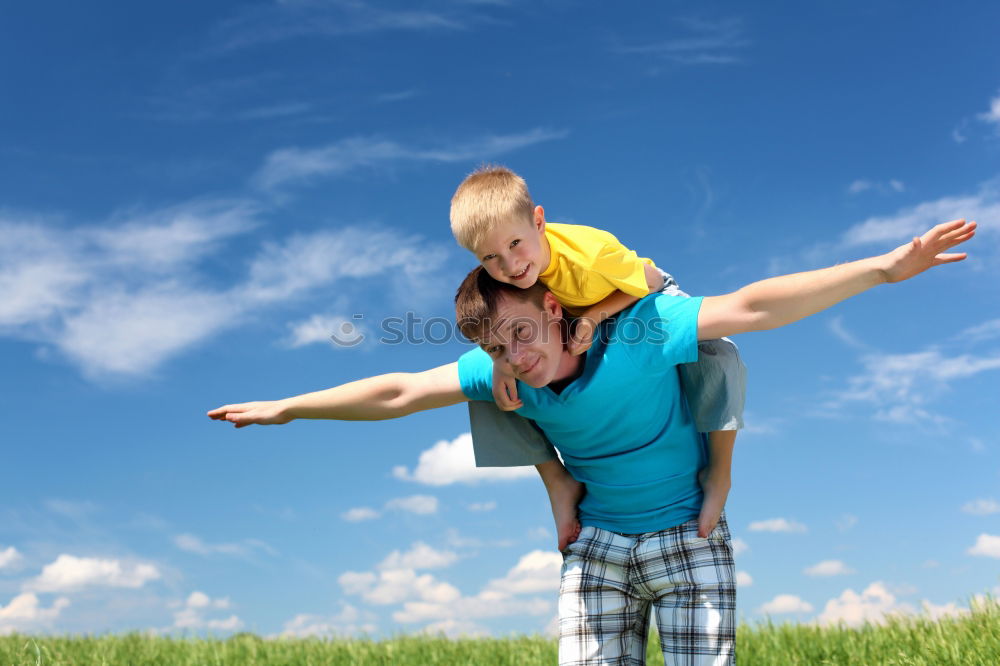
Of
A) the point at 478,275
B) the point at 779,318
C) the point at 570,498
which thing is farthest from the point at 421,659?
the point at 779,318

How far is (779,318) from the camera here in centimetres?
352

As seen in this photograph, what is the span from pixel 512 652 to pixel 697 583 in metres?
3.31

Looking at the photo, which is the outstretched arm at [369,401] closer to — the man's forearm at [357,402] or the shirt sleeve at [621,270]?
the man's forearm at [357,402]

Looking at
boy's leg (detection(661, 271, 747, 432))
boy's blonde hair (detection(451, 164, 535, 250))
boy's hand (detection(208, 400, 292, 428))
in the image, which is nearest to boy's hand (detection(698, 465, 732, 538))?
boy's leg (detection(661, 271, 747, 432))

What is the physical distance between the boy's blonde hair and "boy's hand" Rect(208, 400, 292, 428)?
1.27m

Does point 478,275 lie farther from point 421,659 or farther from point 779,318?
point 421,659

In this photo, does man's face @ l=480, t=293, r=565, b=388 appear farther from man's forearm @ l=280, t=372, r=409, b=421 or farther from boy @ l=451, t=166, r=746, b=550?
man's forearm @ l=280, t=372, r=409, b=421

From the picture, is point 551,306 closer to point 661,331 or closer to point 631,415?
point 661,331

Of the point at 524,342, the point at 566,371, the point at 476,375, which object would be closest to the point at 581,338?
the point at 566,371

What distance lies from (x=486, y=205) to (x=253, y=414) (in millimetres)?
1590

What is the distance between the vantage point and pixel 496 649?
22.6 feet

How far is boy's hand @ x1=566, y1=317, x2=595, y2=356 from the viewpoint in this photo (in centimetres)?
378

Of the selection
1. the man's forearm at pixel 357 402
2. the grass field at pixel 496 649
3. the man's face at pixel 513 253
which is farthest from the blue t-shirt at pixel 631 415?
the grass field at pixel 496 649

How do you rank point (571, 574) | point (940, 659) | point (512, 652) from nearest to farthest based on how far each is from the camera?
point (571, 574), point (940, 659), point (512, 652)
